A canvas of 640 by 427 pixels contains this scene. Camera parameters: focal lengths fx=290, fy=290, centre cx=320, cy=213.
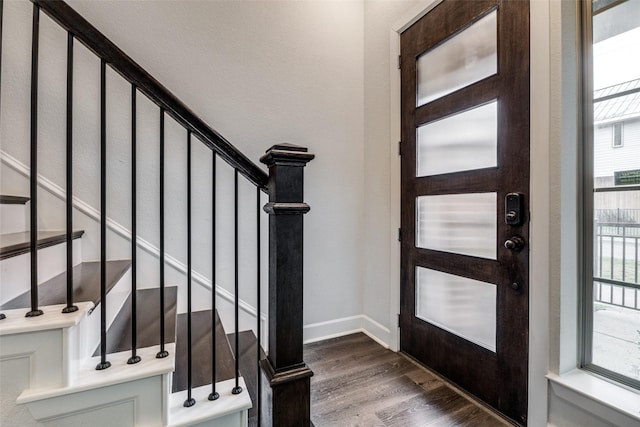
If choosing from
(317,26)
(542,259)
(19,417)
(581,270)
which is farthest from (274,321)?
(317,26)

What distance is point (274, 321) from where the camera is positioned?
1.05 metres

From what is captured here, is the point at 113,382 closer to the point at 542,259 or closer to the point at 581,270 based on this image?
the point at 542,259

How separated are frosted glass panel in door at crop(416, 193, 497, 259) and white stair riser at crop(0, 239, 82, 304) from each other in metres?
2.04

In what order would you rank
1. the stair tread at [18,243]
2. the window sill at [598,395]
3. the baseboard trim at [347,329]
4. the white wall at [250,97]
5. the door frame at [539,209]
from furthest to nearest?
1. the baseboard trim at [347,329]
2. the white wall at [250,97]
3. the door frame at [539,209]
4. the window sill at [598,395]
5. the stair tread at [18,243]

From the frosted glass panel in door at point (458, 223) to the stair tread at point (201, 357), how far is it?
1.38m

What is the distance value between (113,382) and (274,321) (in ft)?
1.68

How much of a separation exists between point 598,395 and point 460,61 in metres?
1.75

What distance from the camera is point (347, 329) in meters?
2.47

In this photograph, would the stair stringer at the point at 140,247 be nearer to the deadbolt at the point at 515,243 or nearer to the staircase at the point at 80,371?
the staircase at the point at 80,371

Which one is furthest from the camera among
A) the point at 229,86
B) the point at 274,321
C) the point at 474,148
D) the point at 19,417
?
the point at 229,86

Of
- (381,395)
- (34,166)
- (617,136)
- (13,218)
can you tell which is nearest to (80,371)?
(34,166)

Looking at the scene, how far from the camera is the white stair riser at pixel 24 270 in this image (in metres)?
1.04

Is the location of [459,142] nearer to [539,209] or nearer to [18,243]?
[539,209]

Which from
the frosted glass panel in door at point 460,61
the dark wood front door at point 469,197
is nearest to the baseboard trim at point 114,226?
the dark wood front door at point 469,197
